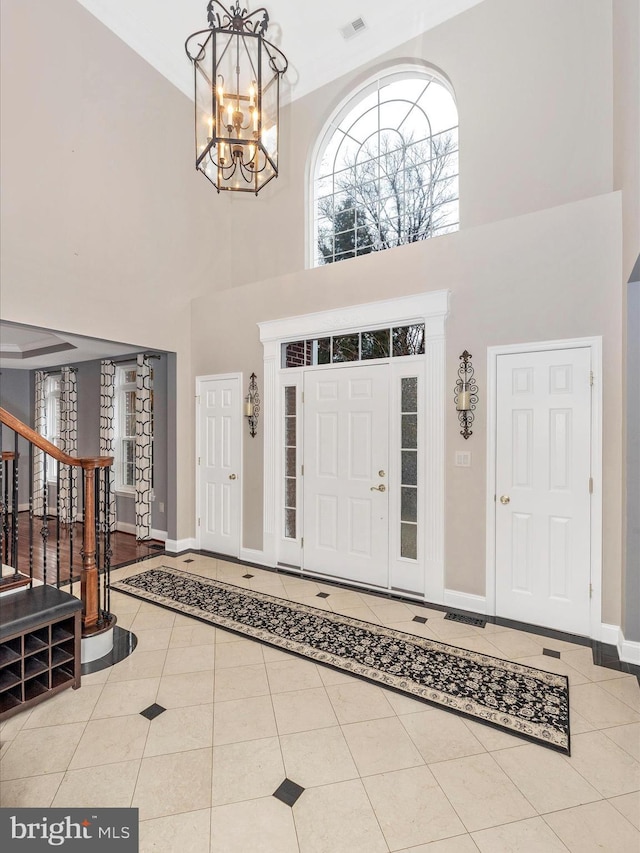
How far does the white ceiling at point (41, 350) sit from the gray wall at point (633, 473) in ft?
17.1

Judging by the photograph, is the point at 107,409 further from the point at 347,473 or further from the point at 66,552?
the point at 347,473

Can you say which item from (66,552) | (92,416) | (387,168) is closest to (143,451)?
(66,552)

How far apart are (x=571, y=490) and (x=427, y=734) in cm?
201

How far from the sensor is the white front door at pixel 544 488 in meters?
3.23

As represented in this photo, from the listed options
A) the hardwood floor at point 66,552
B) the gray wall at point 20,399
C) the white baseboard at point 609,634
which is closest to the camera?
the white baseboard at point 609,634

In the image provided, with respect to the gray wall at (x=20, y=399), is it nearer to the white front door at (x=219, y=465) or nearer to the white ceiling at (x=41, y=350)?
the white ceiling at (x=41, y=350)

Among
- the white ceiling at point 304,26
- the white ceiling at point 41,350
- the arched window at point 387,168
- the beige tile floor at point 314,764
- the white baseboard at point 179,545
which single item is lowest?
the beige tile floor at point 314,764

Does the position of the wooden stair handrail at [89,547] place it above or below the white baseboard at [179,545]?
above

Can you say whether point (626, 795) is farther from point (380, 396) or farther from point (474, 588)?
point (380, 396)

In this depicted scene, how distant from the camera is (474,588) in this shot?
3.62 metres

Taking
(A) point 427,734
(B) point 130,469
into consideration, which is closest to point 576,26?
(A) point 427,734

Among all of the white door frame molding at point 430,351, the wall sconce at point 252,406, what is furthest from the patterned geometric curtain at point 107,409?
the white door frame molding at point 430,351

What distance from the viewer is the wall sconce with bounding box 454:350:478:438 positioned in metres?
3.61

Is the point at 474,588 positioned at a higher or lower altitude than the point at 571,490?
lower
